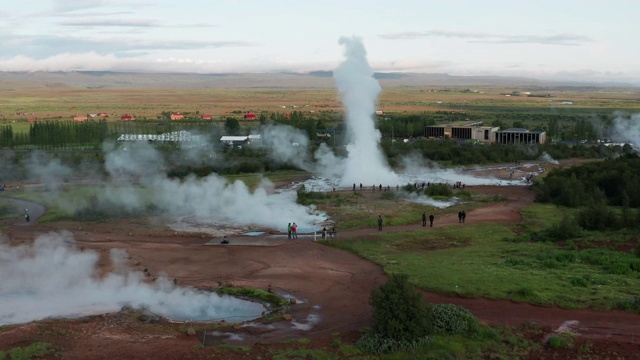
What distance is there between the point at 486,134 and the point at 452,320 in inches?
3128

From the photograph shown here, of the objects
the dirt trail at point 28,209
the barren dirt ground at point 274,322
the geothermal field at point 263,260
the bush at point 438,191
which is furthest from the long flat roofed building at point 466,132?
the dirt trail at point 28,209

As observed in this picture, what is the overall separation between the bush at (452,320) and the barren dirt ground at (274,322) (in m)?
1.07

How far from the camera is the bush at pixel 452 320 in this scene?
21.5 m

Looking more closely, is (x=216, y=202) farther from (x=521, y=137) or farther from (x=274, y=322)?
(x=521, y=137)

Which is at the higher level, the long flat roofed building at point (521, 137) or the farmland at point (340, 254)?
the long flat roofed building at point (521, 137)

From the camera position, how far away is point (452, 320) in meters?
21.8

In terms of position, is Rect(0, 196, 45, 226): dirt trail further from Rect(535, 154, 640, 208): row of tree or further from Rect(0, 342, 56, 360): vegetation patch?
Rect(535, 154, 640, 208): row of tree

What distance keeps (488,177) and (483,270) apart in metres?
37.2

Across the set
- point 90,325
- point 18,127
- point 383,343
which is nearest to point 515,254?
point 383,343

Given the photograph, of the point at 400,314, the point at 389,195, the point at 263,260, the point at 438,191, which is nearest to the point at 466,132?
the point at 438,191

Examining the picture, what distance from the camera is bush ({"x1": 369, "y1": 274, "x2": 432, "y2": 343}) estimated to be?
20.7 m

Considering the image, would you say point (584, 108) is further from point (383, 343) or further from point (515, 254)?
point (383, 343)

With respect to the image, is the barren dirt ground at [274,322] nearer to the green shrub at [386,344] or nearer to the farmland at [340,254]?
the farmland at [340,254]

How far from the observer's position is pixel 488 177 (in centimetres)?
6456
